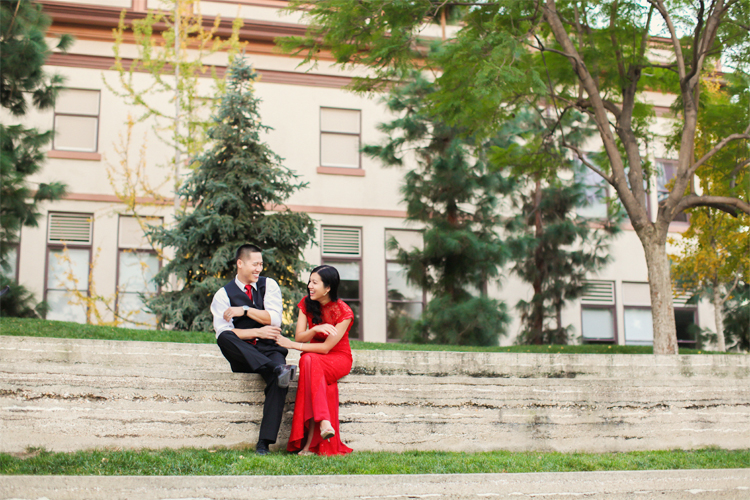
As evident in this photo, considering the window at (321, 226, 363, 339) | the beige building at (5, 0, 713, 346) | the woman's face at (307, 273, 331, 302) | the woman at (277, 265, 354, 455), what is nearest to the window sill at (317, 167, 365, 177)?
the beige building at (5, 0, 713, 346)

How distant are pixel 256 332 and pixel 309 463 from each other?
141cm

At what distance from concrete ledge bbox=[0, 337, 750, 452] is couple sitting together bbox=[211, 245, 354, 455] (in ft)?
0.94

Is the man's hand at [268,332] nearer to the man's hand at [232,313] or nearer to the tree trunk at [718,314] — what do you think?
the man's hand at [232,313]

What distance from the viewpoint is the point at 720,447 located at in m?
7.57

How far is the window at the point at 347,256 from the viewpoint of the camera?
20156 mm

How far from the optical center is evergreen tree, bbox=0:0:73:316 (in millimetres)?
12398

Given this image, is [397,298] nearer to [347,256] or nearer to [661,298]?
[347,256]

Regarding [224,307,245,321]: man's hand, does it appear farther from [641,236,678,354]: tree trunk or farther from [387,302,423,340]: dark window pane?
[387,302,423,340]: dark window pane

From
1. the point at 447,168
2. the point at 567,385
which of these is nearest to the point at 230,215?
the point at 447,168

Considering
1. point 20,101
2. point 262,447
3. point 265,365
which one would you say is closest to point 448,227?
point 20,101

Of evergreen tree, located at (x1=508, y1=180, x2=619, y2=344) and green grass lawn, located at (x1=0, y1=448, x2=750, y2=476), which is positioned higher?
evergreen tree, located at (x1=508, y1=180, x2=619, y2=344)

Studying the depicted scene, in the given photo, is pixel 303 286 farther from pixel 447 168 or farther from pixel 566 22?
pixel 566 22

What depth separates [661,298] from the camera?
10.6 meters

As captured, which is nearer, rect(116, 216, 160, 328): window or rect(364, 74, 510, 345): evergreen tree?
rect(364, 74, 510, 345): evergreen tree
